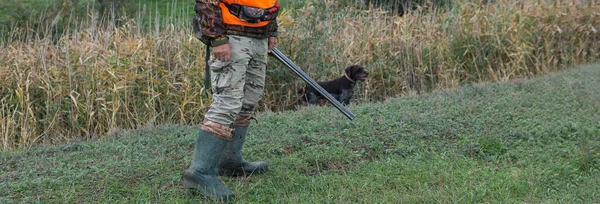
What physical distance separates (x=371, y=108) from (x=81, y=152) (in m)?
3.02

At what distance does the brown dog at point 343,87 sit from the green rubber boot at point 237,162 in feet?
12.4

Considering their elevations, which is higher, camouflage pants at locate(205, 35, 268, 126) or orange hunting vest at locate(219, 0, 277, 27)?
orange hunting vest at locate(219, 0, 277, 27)

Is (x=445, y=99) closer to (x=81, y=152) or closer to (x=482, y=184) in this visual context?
(x=482, y=184)

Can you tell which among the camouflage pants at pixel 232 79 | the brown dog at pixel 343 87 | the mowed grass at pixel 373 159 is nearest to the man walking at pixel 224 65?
the camouflage pants at pixel 232 79

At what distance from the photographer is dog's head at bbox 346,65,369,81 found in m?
8.90

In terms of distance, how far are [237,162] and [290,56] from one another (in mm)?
4277

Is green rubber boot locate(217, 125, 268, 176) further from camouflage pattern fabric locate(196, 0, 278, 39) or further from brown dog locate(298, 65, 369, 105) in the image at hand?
brown dog locate(298, 65, 369, 105)

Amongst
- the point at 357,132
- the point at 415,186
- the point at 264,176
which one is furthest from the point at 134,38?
the point at 415,186

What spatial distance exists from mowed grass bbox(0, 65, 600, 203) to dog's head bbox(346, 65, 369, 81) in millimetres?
1225

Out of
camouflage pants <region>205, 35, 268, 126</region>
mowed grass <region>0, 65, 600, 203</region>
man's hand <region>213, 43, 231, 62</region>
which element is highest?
man's hand <region>213, 43, 231, 62</region>

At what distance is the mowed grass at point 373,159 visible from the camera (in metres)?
4.70

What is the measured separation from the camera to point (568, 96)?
25.8ft

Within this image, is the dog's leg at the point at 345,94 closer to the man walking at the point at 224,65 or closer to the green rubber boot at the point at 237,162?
the green rubber boot at the point at 237,162

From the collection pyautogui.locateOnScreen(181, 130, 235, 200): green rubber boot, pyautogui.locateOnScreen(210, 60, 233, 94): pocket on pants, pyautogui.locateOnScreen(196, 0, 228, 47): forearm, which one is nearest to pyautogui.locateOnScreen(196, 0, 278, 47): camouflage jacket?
pyautogui.locateOnScreen(196, 0, 228, 47): forearm
